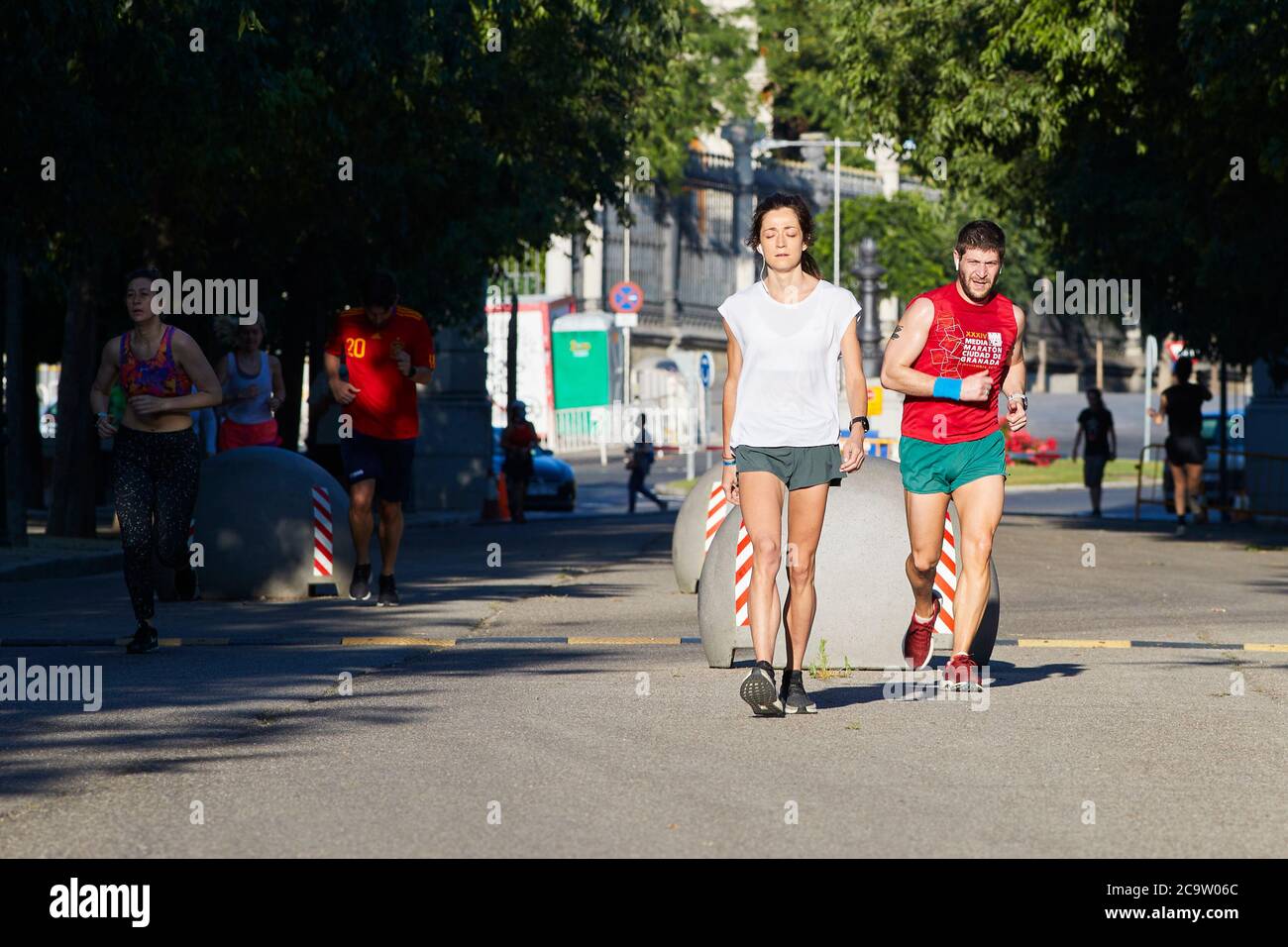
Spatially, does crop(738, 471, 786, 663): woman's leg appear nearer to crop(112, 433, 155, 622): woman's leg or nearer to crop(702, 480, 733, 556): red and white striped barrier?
crop(112, 433, 155, 622): woman's leg

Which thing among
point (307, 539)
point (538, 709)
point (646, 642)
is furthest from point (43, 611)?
point (538, 709)

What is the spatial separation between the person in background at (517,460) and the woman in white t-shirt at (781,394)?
23.7 m

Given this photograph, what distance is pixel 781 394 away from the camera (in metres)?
9.24

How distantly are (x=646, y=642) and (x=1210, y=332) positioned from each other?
46.9 feet

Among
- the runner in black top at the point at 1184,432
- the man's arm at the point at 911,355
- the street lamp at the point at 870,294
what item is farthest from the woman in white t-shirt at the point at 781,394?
the street lamp at the point at 870,294

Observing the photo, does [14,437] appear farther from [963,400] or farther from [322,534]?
[963,400]

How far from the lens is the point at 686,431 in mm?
64375

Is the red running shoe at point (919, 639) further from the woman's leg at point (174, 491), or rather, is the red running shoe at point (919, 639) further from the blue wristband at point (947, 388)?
the woman's leg at point (174, 491)

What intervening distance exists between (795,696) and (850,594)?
5.07ft

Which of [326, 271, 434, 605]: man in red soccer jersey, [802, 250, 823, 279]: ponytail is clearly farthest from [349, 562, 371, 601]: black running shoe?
[802, 250, 823, 279]: ponytail

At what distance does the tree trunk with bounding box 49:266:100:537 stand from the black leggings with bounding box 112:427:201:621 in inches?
434

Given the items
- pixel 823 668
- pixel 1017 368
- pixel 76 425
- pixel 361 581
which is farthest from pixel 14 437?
pixel 1017 368

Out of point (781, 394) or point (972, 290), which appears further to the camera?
point (972, 290)
